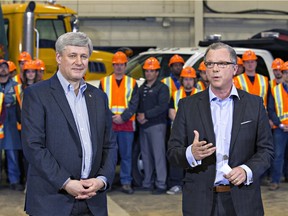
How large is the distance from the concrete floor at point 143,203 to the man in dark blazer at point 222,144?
378cm

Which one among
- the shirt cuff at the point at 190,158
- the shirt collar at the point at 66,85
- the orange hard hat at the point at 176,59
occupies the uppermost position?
the shirt collar at the point at 66,85

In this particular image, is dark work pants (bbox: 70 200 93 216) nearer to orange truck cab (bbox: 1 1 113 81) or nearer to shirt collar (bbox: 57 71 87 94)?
shirt collar (bbox: 57 71 87 94)

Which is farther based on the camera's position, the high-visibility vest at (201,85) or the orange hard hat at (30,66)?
the high-visibility vest at (201,85)


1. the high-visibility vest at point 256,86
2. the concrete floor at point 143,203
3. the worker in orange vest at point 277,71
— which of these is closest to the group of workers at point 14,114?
the concrete floor at point 143,203

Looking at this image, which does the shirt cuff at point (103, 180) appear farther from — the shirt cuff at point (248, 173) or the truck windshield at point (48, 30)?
the truck windshield at point (48, 30)

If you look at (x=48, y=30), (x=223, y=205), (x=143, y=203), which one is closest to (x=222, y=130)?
(x=223, y=205)

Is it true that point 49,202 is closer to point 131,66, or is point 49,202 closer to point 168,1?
point 131,66

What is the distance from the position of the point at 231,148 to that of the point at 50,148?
1.05 metres

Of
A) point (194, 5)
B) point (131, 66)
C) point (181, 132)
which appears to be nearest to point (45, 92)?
point (181, 132)

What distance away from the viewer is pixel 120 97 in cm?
920

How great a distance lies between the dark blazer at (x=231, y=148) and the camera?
4.11 m

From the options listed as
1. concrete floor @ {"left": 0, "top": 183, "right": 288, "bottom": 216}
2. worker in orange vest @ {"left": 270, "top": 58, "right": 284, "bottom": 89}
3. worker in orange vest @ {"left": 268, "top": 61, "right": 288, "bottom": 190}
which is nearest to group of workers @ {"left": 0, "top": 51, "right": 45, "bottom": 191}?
concrete floor @ {"left": 0, "top": 183, "right": 288, "bottom": 216}

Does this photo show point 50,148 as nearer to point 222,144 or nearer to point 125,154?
point 222,144

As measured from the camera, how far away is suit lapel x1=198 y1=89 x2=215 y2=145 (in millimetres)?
4102
